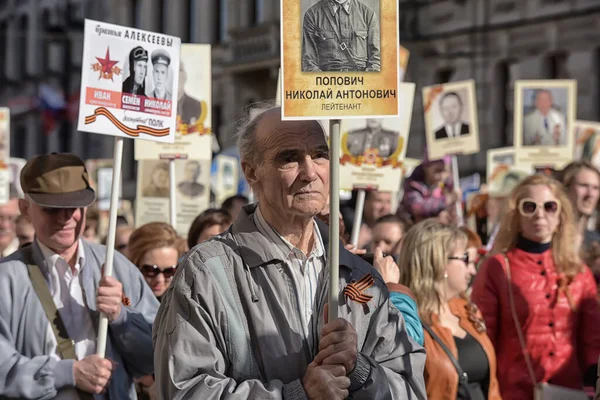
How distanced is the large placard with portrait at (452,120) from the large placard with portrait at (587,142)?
118cm

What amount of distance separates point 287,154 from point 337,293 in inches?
16.9

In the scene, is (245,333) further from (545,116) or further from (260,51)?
(260,51)

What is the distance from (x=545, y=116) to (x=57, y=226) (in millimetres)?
6210

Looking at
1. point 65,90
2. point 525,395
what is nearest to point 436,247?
point 525,395

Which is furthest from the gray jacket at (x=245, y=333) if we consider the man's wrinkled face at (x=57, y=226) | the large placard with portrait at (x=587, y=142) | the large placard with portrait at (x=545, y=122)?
the large placard with portrait at (x=587, y=142)

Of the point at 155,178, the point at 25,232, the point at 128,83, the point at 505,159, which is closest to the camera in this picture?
the point at 128,83

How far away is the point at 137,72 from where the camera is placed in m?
5.09

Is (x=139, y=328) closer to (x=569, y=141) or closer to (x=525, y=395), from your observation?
(x=525, y=395)

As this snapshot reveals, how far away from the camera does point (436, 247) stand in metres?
5.28

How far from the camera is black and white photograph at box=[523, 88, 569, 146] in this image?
9.88m

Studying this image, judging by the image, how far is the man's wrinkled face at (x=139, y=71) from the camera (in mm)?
5086

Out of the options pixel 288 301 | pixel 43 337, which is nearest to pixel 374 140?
pixel 43 337

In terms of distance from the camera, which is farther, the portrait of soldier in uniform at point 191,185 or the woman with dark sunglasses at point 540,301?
the portrait of soldier in uniform at point 191,185

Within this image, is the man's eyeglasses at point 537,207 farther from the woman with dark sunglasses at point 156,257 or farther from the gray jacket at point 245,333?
the gray jacket at point 245,333
